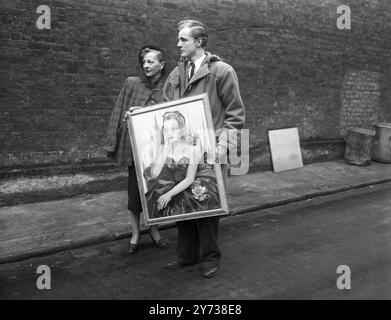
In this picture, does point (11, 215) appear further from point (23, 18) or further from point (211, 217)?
point (211, 217)

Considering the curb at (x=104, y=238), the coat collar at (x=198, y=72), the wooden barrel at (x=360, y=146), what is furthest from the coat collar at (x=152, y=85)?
the wooden barrel at (x=360, y=146)

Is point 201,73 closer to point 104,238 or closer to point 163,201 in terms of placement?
point 163,201

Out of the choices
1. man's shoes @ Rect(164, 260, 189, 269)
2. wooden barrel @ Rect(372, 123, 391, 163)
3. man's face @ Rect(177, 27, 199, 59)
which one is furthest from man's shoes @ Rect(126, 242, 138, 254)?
wooden barrel @ Rect(372, 123, 391, 163)

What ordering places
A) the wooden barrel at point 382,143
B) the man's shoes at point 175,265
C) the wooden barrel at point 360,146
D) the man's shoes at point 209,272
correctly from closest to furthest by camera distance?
1. the man's shoes at point 209,272
2. the man's shoes at point 175,265
3. the wooden barrel at point 360,146
4. the wooden barrel at point 382,143

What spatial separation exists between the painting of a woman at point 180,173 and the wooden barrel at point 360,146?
6.70 meters

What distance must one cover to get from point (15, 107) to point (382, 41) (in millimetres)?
8288

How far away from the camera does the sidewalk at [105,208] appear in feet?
15.9

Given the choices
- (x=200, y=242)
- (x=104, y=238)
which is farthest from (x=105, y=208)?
(x=200, y=242)

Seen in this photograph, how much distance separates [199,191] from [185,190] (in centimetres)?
12

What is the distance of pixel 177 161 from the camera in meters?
3.65

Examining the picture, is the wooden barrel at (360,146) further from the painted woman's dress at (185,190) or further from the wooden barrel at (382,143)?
the painted woman's dress at (185,190)

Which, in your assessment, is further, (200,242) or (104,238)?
(104,238)

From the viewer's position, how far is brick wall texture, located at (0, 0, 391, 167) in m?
6.00

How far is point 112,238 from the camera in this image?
5.03 meters
